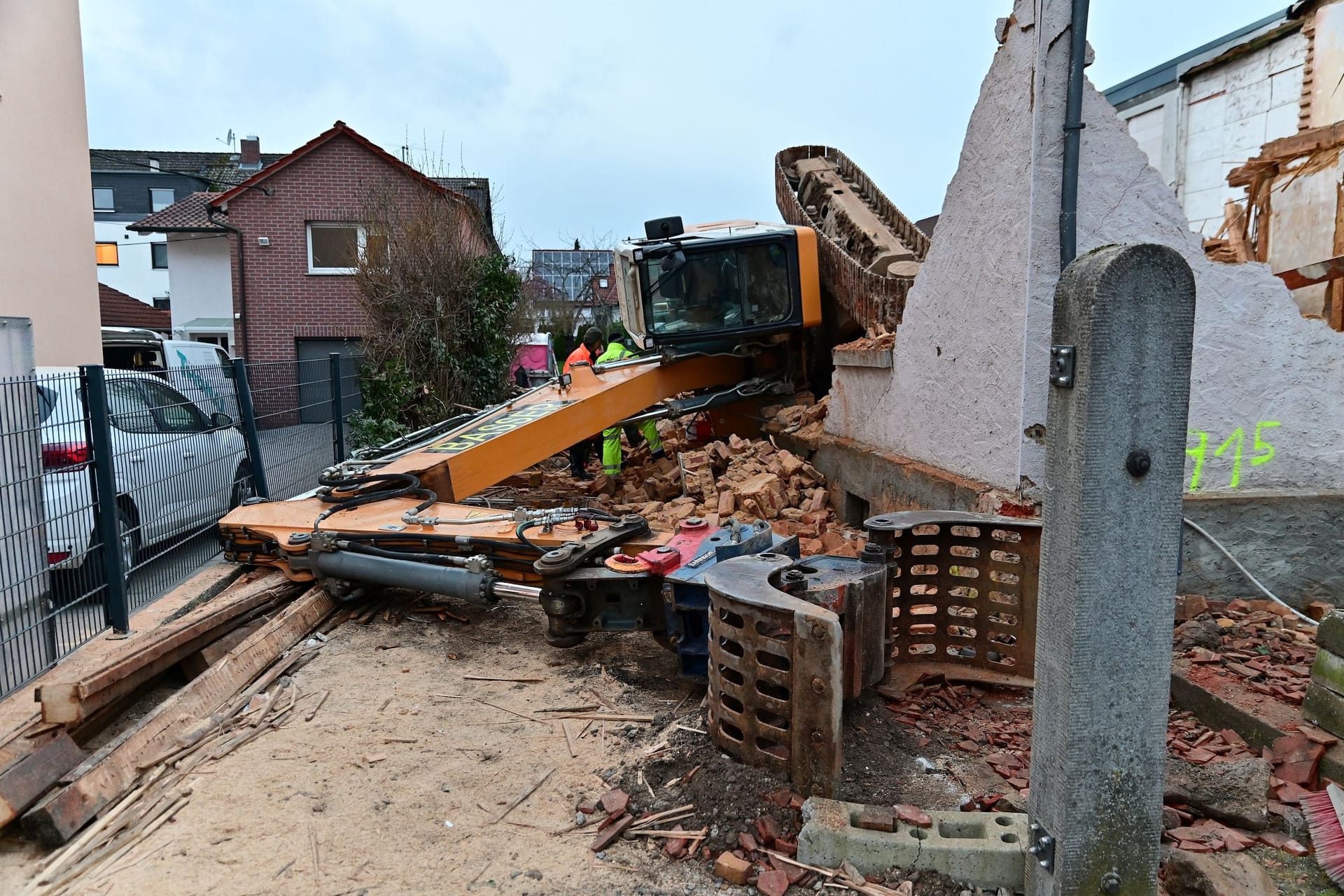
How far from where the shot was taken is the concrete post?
7.22 feet

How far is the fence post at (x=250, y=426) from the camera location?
7.10 meters

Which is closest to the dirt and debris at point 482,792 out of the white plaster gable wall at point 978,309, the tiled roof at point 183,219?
the white plaster gable wall at point 978,309

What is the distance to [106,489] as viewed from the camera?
16.8 ft

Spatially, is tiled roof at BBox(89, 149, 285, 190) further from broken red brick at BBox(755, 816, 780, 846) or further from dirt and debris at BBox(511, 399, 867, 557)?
broken red brick at BBox(755, 816, 780, 846)

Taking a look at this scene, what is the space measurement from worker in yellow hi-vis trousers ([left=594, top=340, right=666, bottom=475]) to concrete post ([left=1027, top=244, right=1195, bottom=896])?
7.01m

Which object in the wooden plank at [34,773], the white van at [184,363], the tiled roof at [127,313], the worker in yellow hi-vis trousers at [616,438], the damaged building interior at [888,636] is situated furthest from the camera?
the tiled roof at [127,313]

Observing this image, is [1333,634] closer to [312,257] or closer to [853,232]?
[853,232]

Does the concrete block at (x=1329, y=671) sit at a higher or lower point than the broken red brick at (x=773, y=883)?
higher

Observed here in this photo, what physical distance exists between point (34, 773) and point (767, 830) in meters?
2.63

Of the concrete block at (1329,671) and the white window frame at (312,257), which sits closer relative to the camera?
the concrete block at (1329,671)

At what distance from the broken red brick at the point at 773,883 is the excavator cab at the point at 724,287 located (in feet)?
21.7

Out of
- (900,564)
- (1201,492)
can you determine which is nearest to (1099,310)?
(900,564)

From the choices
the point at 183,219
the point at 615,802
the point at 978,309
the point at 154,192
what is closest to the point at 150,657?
the point at 615,802

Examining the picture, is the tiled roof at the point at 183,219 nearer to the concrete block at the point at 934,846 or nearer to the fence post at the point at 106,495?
the fence post at the point at 106,495
